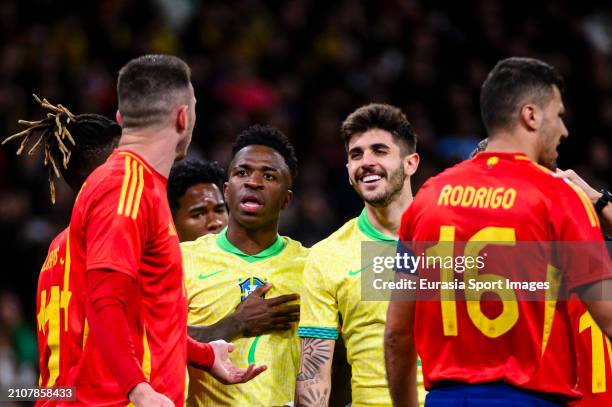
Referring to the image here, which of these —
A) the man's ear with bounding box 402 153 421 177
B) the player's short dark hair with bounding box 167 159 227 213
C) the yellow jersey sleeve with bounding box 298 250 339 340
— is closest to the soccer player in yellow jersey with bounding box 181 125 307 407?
the yellow jersey sleeve with bounding box 298 250 339 340

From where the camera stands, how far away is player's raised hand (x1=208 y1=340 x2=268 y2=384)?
5.00 meters

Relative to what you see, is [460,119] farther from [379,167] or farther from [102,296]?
[102,296]

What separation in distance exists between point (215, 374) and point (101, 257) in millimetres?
1213

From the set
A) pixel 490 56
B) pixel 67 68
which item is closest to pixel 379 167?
pixel 67 68

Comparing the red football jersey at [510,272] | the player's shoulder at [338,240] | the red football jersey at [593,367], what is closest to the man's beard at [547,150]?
the red football jersey at [510,272]

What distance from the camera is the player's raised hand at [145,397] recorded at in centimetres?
394

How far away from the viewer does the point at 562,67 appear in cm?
1342

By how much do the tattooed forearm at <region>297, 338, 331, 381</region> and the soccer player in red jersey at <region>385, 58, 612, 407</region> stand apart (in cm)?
124

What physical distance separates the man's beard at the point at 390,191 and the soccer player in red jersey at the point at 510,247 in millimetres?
1424

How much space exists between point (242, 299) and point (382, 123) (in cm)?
130

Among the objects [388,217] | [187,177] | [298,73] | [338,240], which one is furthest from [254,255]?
[298,73]

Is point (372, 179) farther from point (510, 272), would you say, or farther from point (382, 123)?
point (510, 272)

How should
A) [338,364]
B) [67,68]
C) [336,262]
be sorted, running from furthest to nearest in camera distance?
[67,68], [338,364], [336,262]

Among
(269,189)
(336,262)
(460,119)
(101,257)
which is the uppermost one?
(460,119)
